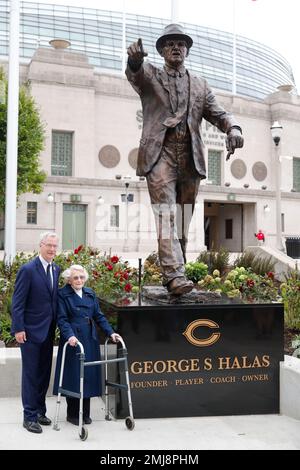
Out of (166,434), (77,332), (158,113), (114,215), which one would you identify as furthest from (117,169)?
(166,434)

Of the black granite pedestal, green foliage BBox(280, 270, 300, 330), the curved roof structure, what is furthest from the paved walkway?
the curved roof structure

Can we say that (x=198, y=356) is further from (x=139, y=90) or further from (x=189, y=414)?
(x=139, y=90)

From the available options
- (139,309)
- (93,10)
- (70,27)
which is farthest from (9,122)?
(93,10)

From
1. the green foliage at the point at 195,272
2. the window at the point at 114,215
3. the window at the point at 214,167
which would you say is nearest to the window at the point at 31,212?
the window at the point at 114,215

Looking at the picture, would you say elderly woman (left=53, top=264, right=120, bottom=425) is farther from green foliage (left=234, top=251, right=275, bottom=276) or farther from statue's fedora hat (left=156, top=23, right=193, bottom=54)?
green foliage (left=234, top=251, right=275, bottom=276)

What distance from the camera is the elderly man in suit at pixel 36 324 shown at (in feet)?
16.1

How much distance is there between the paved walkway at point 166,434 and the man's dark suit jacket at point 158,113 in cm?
280

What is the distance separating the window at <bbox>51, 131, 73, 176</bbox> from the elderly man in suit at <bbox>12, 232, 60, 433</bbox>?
3165 centimetres

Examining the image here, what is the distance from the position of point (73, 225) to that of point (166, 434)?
97.4ft

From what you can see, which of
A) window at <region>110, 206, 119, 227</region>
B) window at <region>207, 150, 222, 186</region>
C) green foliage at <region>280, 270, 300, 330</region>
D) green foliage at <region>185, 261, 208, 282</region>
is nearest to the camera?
green foliage at <region>280, 270, 300, 330</region>

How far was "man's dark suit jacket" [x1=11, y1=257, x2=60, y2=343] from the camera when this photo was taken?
4.94 meters

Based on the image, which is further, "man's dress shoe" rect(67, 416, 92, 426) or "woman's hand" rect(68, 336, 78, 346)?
"man's dress shoe" rect(67, 416, 92, 426)

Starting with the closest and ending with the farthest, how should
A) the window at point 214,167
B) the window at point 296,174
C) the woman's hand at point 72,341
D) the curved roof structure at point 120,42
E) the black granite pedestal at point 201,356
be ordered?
the woman's hand at point 72,341
the black granite pedestal at point 201,356
the window at point 214,167
the window at point 296,174
the curved roof structure at point 120,42

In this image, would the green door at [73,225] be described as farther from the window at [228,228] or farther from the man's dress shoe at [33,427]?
the man's dress shoe at [33,427]
